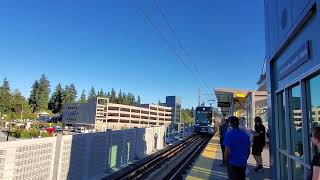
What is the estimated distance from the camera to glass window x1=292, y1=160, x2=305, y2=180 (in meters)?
5.12

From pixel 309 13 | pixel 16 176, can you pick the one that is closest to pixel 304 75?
pixel 309 13

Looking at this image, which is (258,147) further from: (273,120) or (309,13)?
(309,13)

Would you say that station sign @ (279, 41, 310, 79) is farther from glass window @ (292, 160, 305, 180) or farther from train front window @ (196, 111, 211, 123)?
train front window @ (196, 111, 211, 123)

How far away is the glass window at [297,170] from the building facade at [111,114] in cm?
11571

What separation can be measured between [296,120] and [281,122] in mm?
1392

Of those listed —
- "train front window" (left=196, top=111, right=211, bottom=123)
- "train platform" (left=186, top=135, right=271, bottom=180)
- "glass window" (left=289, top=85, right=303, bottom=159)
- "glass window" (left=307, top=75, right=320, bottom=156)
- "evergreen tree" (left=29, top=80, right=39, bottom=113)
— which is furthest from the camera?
"evergreen tree" (left=29, top=80, right=39, bottom=113)

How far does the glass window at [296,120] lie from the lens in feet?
16.7

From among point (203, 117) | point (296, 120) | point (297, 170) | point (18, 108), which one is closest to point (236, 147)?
point (297, 170)

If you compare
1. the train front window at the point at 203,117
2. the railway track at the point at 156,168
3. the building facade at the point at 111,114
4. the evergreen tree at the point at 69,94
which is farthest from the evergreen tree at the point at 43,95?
the railway track at the point at 156,168

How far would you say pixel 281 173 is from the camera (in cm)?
675

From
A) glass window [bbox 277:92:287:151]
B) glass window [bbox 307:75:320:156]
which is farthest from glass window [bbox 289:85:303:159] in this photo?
glass window [bbox 277:92:287:151]

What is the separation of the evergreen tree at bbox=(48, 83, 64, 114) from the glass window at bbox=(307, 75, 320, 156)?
600ft

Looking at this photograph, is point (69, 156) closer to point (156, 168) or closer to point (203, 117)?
point (156, 168)

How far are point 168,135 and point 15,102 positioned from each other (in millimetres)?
117008
